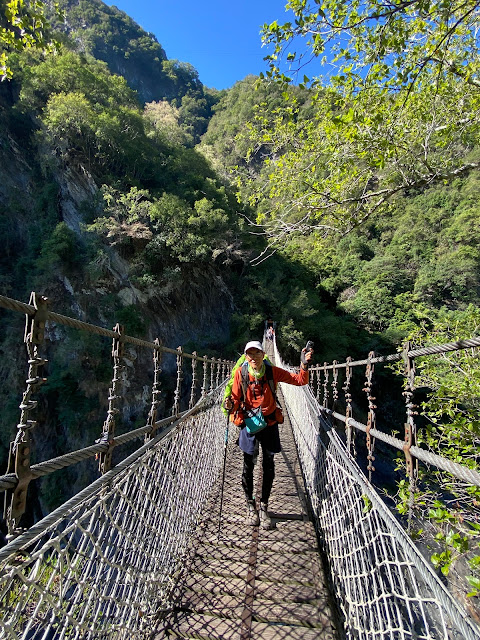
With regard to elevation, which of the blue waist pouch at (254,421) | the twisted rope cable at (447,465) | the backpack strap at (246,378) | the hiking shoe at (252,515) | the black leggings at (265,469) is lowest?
the hiking shoe at (252,515)

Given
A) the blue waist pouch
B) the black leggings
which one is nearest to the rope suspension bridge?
the black leggings

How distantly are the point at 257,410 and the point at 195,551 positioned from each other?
0.82 m

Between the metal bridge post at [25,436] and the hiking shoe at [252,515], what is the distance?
1.63 meters

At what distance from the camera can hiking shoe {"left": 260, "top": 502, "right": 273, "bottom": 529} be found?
205cm

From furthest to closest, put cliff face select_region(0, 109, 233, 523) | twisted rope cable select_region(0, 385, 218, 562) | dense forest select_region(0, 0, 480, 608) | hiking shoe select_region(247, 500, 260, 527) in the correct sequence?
cliff face select_region(0, 109, 233, 523)
dense forest select_region(0, 0, 480, 608)
hiking shoe select_region(247, 500, 260, 527)
twisted rope cable select_region(0, 385, 218, 562)

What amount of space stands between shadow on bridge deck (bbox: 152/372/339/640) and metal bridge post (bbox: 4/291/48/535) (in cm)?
96

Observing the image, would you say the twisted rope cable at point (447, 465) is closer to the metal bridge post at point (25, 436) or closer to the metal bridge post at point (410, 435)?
the metal bridge post at point (410, 435)

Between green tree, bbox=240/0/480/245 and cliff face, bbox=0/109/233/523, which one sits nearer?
green tree, bbox=240/0/480/245

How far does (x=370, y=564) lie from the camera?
1.20 metres

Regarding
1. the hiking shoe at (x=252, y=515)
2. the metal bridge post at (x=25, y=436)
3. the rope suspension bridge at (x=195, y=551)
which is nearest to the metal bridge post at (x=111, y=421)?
the rope suspension bridge at (x=195, y=551)

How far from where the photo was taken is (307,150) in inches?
146

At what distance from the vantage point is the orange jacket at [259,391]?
78.4 inches

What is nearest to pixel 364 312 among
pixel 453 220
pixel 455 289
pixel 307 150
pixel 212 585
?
pixel 455 289

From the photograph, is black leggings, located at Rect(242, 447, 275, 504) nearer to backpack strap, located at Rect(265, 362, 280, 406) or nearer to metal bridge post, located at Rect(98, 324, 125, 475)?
backpack strap, located at Rect(265, 362, 280, 406)
